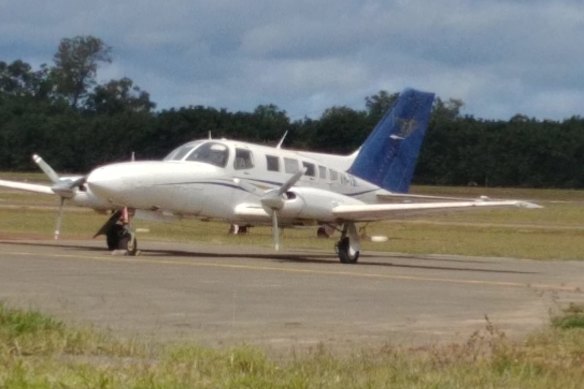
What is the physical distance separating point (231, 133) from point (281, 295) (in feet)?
221

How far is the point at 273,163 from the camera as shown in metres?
29.9

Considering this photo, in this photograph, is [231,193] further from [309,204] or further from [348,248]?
[348,248]

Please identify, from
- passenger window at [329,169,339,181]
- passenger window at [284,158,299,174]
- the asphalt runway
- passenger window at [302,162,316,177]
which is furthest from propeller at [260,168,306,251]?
passenger window at [329,169,339,181]

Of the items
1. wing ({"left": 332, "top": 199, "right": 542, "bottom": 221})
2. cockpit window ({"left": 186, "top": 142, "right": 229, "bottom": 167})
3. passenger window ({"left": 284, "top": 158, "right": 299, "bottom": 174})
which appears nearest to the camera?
wing ({"left": 332, "top": 199, "right": 542, "bottom": 221})

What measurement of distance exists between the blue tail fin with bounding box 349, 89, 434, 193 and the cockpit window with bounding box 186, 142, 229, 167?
5407 millimetres

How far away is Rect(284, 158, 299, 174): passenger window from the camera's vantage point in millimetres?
30173

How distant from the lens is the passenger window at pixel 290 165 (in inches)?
1188

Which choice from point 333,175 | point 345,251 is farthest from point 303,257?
point 333,175

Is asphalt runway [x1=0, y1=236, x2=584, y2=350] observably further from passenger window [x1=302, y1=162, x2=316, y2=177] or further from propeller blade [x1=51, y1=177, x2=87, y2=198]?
passenger window [x1=302, y1=162, x2=316, y2=177]

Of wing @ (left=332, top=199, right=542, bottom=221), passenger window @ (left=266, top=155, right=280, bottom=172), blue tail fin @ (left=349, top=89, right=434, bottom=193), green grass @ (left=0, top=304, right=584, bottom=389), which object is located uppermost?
blue tail fin @ (left=349, top=89, right=434, bottom=193)

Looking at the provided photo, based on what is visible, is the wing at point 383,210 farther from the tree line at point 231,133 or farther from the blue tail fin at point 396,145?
the tree line at point 231,133

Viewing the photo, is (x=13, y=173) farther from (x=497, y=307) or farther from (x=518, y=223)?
(x=497, y=307)

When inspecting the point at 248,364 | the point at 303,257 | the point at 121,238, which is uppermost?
the point at 121,238

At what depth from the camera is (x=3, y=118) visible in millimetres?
97812
